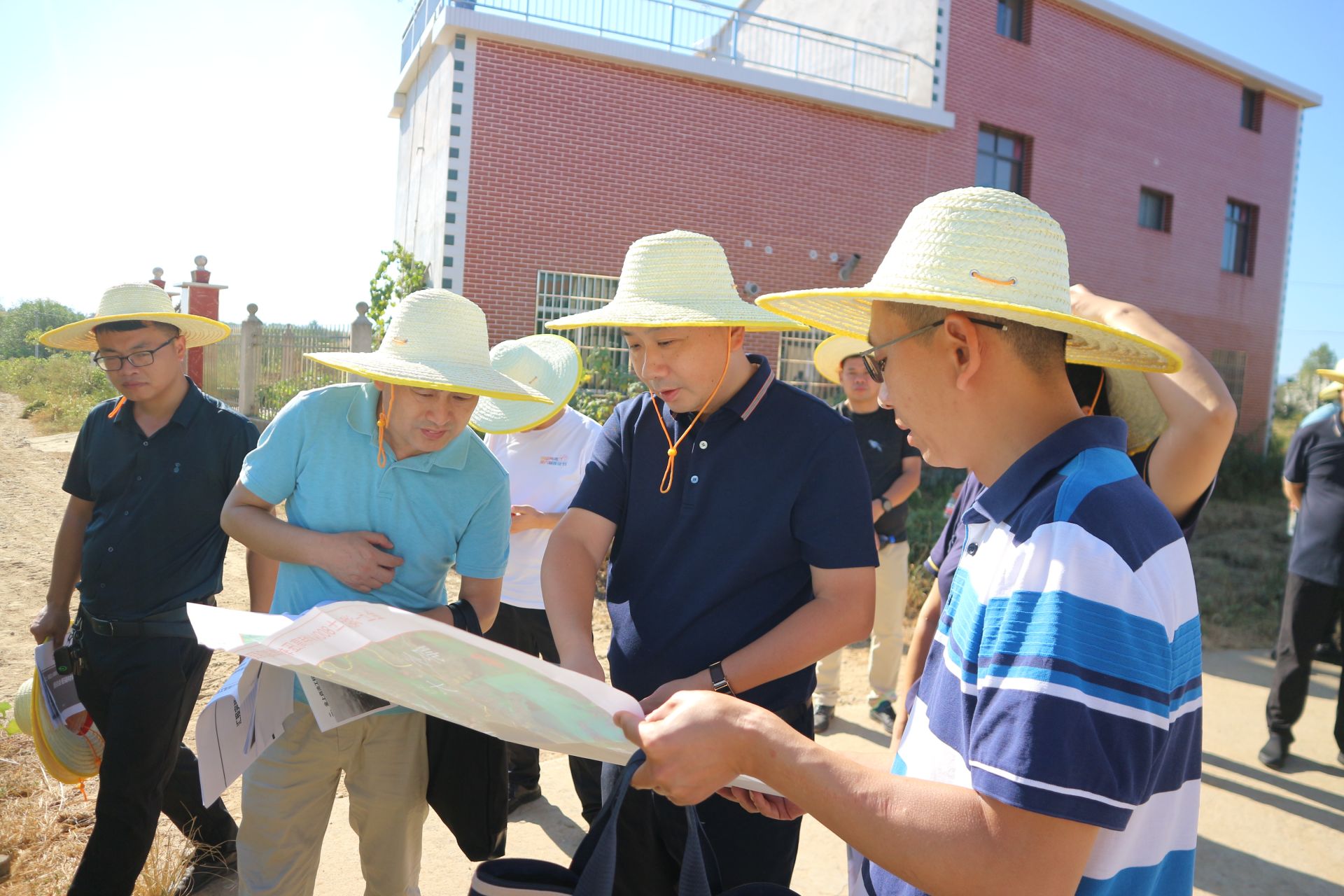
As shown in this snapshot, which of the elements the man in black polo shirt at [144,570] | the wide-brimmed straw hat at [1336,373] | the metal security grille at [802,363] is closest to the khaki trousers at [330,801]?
the man in black polo shirt at [144,570]

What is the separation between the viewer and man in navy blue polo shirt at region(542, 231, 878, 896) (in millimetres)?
2109

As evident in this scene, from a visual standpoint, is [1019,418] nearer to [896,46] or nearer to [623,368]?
[623,368]

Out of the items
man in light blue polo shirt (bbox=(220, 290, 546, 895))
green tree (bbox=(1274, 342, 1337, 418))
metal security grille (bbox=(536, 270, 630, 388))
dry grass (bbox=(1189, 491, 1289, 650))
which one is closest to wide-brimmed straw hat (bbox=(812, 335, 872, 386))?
man in light blue polo shirt (bbox=(220, 290, 546, 895))

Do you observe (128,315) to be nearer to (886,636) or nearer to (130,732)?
(130,732)

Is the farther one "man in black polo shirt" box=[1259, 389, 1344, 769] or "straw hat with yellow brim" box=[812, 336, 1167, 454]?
"man in black polo shirt" box=[1259, 389, 1344, 769]

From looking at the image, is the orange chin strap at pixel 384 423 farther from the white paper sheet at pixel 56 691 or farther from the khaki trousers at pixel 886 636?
the khaki trousers at pixel 886 636

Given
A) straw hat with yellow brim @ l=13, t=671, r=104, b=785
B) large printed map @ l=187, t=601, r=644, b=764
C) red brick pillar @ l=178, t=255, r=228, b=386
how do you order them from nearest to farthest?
large printed map @ l=187, t=601, r=644, b=764 < straw hat with yellow brim @ l=13, t=671, r=104, b=785 < red brick pillar @ l=178, t=255, r=228, b=386

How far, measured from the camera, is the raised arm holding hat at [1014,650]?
1.03 metres

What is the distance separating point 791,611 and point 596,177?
1203 cm

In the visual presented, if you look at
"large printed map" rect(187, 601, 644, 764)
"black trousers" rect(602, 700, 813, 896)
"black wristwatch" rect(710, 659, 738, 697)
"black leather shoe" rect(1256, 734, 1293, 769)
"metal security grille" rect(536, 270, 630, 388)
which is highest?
"metal security grille" rect(536, 270, 630, 388)

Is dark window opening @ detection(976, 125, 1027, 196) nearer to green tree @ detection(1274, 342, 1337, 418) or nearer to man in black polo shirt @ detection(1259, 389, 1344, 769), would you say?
man in black polo shirt @ detection(1259, 389, 1344, 769)

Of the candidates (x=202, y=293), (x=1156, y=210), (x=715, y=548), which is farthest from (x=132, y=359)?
(x=1156, y=210)

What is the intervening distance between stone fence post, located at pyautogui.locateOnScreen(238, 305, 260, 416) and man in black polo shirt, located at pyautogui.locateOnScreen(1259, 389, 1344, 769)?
1253 centimetres

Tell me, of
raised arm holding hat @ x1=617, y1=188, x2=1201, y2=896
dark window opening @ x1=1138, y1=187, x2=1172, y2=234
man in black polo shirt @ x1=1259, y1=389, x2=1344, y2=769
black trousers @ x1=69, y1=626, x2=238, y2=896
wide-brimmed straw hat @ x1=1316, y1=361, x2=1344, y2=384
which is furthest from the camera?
dark window opening @ x1=1138, y1=187, x2=1172, y2=234
